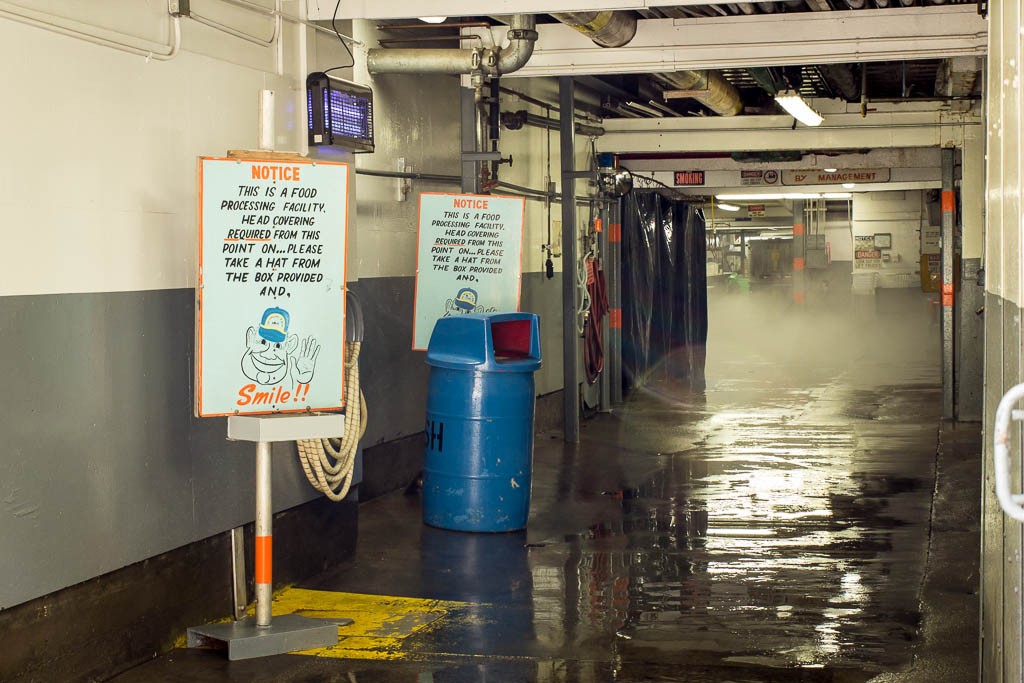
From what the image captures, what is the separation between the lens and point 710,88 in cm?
945

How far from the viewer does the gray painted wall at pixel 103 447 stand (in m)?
3.64

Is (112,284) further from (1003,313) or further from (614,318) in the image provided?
(614,318)

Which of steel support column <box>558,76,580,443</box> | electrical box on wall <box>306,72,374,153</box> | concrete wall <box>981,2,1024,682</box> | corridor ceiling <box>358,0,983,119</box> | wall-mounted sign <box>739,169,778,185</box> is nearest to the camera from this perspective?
concrete wall <box>981,2,1024,682</box>

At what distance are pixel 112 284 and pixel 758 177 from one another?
1075 centimetres

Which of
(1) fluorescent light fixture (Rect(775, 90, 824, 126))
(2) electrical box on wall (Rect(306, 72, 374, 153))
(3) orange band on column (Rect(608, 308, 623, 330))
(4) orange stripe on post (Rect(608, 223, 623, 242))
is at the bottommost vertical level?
(3) orange band on column (Rect(608, 308, 623, 330))

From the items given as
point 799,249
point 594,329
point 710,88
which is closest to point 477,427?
point 710,88

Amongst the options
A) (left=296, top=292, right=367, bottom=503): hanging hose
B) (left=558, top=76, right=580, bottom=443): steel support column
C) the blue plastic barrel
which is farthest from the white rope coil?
(left=558, top=76, right=580, bottom=443): steel support column

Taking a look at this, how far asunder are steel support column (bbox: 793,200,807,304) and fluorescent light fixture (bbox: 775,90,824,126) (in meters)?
13.7

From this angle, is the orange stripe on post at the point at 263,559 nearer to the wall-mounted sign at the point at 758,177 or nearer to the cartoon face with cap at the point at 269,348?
the cartoon face with cap at the point at 269,348

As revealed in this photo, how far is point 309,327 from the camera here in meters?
4.51

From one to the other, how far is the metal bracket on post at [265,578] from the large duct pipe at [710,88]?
4.96 meters

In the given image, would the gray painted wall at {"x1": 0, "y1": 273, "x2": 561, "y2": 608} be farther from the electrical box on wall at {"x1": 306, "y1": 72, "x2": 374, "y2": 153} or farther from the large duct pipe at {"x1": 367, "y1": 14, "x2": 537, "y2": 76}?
the large duct pipe at {"x1": 367, "y1": 14, "x2": 537, "y2": 76}

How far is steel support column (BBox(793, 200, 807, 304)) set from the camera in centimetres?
2345

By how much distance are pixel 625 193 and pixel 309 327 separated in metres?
8.21
